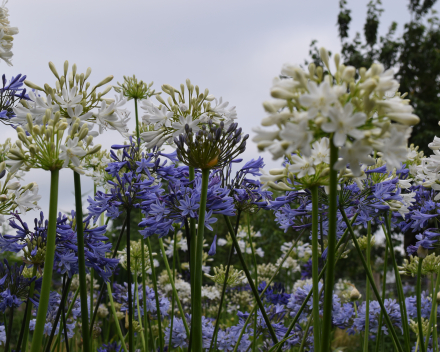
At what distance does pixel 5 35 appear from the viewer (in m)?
2.82

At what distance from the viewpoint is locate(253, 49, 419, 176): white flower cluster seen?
1170mm

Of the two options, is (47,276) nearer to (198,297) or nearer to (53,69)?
(198,297)

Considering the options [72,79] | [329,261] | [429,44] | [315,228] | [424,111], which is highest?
Answer: [429,44]

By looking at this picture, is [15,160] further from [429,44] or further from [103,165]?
[429,44]

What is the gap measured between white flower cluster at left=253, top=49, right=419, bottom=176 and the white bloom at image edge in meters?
0.84

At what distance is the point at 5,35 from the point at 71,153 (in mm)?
1774

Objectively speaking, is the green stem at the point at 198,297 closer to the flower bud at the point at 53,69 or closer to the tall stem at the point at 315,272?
the tall stem at the point at 315,272

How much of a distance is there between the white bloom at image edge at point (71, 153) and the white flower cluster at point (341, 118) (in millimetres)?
840

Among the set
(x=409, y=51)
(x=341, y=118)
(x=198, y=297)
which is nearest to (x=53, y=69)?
(x=198, y=297)

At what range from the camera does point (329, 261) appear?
52.2 inches

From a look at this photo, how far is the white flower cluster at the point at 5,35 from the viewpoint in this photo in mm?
2781

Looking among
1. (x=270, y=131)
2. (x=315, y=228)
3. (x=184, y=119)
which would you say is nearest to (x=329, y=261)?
(x=315, y=228)

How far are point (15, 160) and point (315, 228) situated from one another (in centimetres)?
144

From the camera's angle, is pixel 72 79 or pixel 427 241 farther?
pixel 427 241
